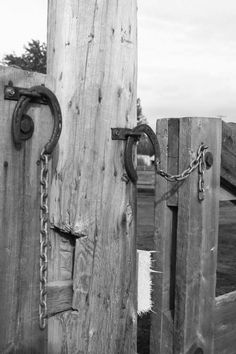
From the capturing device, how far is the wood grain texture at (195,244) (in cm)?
210

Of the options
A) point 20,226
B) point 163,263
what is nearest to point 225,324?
point 163,263

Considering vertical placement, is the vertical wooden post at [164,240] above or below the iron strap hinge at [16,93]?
below

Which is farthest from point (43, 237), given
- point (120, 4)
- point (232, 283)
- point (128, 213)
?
point (232, 283)

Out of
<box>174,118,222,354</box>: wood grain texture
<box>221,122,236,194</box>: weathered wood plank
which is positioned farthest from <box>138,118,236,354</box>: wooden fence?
<box>221,122,236,194</box>: weathered wood plank

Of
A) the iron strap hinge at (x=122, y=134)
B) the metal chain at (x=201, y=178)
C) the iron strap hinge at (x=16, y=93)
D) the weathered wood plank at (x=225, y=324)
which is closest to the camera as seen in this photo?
the iron strap hinge at (x=16, y=93)

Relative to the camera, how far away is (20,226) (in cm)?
149

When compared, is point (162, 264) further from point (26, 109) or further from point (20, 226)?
point (26, 109)

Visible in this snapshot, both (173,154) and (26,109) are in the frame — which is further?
(173,154)

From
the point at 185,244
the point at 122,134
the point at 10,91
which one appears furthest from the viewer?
the point at 185,244

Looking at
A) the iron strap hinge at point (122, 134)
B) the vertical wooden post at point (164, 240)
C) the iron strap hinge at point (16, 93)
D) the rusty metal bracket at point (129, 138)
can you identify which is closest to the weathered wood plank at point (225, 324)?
the vertical wooden post at point (164, 240)

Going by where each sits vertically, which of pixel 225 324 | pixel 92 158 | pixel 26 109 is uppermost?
pixel 26 109

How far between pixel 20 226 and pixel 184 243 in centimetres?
86

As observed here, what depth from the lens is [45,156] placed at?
4.99ft

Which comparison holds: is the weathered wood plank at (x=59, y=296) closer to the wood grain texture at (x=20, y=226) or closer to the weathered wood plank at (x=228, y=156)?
the wood grain texture at (x=20, y=226)
